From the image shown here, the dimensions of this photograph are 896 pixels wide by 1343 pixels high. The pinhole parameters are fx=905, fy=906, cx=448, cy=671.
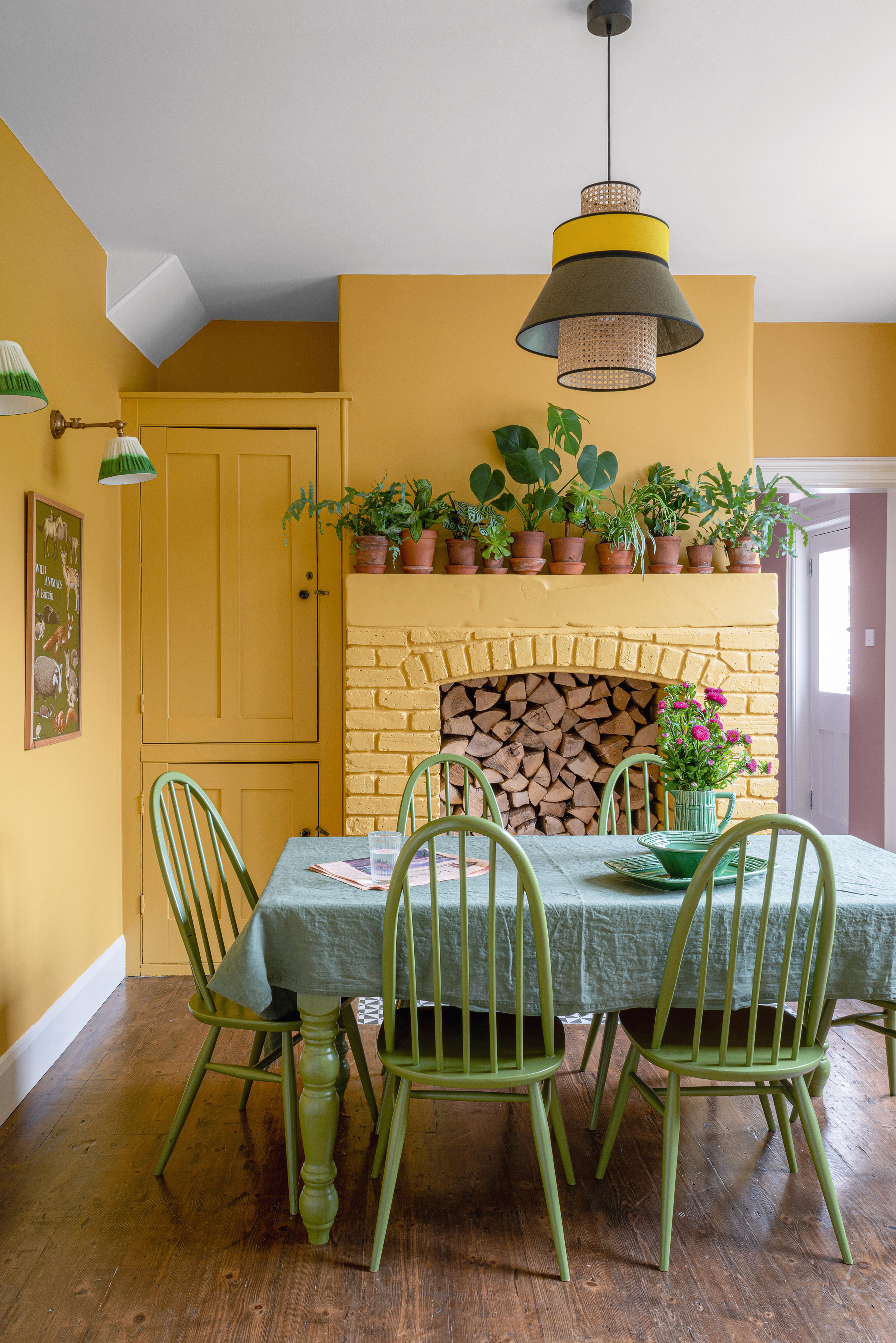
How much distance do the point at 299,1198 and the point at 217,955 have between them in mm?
1580

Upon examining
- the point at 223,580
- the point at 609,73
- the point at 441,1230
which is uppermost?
the point at 609,73

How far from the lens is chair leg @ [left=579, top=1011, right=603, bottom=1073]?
104 inches

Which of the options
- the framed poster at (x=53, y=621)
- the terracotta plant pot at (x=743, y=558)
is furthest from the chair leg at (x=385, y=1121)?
the terracotta plant pot at (x=743, y=558)

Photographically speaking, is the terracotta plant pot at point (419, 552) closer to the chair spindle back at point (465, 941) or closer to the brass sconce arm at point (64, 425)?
the brass sconce arm at point (64, 425)

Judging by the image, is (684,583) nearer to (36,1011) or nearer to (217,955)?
(217,955)

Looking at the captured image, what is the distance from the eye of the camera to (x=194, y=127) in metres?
2.60

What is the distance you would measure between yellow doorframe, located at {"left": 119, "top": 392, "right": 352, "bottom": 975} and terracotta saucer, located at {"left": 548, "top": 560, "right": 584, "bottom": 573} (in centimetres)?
86

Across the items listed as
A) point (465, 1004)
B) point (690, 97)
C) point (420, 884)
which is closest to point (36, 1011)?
point (420, 884)

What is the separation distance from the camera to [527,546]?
3.53 metres

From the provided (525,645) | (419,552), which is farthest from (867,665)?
(419,552)

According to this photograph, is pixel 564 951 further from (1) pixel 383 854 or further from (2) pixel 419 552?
(2) pixel 419 552

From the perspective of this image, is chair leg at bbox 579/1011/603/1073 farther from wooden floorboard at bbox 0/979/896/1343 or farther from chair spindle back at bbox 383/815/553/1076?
chair spindle back at bbox 383/815/553/1076

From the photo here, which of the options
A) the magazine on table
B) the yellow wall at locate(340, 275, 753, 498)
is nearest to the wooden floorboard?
the magazine on table

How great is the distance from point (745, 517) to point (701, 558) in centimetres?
24
